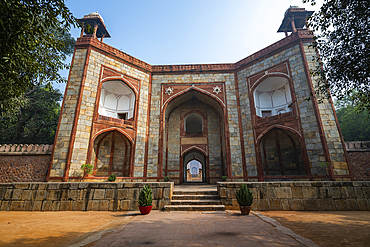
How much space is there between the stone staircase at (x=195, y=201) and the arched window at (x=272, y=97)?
316 inches

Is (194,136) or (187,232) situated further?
(194,136)

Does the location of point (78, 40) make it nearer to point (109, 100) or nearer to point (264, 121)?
point (109, 100)

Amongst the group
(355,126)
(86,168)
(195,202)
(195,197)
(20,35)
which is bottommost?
(195,202)

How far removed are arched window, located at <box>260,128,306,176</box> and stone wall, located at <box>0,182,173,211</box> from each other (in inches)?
331

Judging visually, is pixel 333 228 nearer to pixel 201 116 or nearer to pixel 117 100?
pixel 201 116

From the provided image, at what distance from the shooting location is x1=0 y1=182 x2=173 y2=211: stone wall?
6504mm

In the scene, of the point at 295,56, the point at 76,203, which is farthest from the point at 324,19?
the point at 76,203

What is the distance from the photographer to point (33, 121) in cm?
1433

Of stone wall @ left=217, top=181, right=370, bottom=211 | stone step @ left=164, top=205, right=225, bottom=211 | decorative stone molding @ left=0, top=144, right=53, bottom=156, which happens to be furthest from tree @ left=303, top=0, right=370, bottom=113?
decorative stone molding @ left=0, top=144, right=53, bottom=156

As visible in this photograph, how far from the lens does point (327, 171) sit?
948 centimetres

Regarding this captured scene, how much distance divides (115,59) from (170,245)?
12.7 meters

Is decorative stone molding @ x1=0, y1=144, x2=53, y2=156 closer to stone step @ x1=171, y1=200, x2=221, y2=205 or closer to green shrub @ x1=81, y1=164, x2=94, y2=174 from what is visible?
green shrub @ x1=81, y1=164, x2=94, y2=174

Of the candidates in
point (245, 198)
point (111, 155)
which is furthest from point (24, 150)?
point (245, 198)

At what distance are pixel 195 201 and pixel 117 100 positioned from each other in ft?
33.6
